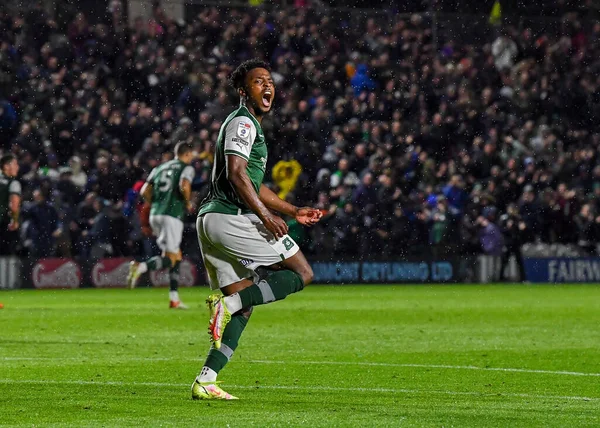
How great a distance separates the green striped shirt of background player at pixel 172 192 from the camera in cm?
1764

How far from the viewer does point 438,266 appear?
1067 inches

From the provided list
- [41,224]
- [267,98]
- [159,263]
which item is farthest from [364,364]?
[41,224]

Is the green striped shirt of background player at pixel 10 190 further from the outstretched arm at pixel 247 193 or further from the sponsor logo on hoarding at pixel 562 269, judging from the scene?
the sponsor logo on hoarding at pixel 562 269

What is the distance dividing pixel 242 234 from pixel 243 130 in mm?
642

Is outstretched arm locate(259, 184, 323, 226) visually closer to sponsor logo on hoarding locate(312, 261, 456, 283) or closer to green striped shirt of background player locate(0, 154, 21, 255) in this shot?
green striped shirt of background player locate(0, 154, 21, 255)

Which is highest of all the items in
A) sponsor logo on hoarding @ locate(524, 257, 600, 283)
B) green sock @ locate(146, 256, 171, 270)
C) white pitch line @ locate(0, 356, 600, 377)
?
green sock @ locate(146, 256, 171, 270)

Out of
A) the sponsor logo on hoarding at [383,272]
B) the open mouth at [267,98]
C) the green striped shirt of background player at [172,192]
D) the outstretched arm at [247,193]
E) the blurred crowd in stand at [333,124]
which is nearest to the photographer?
the outstretched arm at [247,193]

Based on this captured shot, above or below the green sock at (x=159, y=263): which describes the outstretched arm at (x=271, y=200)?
above

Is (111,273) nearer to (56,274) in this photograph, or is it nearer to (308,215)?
(56,274)

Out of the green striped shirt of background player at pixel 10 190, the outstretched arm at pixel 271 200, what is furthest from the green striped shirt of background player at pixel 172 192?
the outstretched arm at pixel 271 200

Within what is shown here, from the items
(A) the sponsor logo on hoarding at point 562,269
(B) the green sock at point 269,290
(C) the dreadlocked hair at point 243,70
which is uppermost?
(C) the dreadlocked hair at point 243,70

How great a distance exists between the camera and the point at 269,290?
7625 millimetres

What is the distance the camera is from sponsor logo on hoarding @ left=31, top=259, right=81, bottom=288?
24031mm


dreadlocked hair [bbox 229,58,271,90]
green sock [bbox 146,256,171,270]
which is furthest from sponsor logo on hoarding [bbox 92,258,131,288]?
dreadlocked hair [bbox 229,58,271,90]
